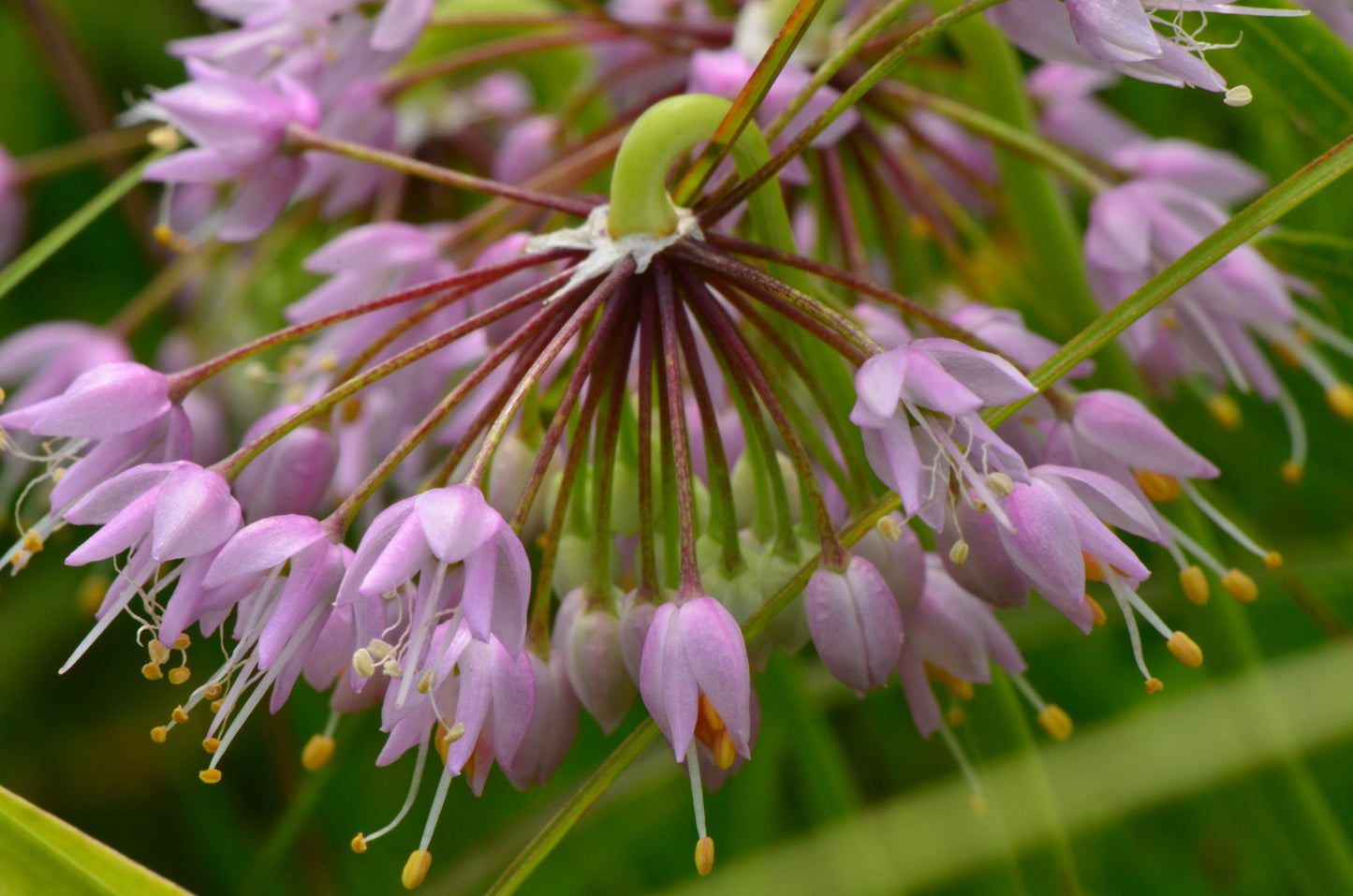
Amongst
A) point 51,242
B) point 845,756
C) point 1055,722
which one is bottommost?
point 845,756

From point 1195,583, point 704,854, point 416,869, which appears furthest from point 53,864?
point 1195,583

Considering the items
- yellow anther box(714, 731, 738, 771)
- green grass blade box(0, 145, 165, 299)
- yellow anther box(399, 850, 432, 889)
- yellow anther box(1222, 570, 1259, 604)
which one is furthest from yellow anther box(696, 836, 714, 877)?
green grass blade box(0, 145, 165, 299)

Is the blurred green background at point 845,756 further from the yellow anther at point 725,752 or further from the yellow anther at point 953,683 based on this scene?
the yellow anther at point 725,752

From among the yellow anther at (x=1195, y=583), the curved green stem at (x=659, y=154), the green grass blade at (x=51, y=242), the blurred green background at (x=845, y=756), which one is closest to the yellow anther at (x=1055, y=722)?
the blurred green background at (x=845, y=756)

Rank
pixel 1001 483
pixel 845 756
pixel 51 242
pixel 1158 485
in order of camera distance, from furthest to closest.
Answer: pixel 845 756
pixel 51 242
pixel 1158 485
pixel 1001 483

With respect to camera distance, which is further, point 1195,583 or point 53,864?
point 1195,583

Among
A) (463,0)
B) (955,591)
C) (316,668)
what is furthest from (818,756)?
(463,0)

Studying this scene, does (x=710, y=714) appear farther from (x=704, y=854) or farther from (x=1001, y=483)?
(x=1001, y=483)

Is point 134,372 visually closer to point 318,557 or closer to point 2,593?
point 318,557
